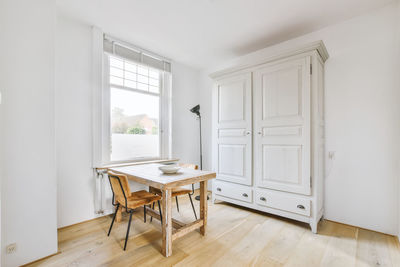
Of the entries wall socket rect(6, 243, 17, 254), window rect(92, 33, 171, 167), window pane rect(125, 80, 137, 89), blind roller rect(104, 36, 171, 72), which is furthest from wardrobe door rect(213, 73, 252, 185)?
wall socket rect(6, 243, 17, 254)

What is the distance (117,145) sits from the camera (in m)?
2.82

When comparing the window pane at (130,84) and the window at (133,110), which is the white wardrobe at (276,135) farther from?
the window pane at (130,84)

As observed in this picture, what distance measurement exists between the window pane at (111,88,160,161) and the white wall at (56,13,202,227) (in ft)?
1.24

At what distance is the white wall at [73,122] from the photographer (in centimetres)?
227

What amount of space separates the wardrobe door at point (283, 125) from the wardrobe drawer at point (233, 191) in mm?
241

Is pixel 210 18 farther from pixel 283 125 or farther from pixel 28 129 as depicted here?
pixel 28 129

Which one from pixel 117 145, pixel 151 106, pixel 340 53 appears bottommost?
pixel 117 145

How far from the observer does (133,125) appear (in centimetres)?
302

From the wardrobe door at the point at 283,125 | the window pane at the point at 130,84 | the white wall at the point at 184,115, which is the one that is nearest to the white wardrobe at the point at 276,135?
the wardrobe door at the point at 283,125

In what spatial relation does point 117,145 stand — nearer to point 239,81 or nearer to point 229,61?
point 239,81

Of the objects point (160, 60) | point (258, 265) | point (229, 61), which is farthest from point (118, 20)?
point (258, 265)

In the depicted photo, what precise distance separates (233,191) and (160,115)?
1.90 meters

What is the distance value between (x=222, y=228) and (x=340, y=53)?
108 inches

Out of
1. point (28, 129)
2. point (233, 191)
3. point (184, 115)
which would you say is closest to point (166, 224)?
point (233, 191)
